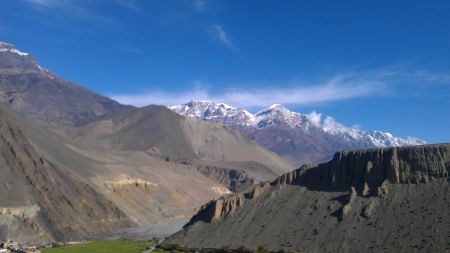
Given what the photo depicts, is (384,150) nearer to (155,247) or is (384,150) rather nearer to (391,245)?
(391,245)

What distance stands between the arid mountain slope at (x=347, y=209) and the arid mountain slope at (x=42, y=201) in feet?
129

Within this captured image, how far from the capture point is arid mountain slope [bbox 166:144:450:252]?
85.9m

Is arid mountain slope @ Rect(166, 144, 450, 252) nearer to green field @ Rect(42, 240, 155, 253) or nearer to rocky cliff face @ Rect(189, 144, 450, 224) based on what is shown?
rocky cliff face @ Rect(189, 144, 450, 224)

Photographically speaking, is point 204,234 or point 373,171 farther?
point 204,234

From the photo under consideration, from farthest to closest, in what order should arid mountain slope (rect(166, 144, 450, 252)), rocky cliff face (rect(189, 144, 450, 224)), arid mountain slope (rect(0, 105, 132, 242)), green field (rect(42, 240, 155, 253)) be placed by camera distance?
arid mountain slope (rect(0, 105, 132, 242))
green field (rect(42, 240, 155, 253))
rocky cliff face (rect(189, 144, 450, 224))
arid mountain slope (rect(166, 144, 450, 252))

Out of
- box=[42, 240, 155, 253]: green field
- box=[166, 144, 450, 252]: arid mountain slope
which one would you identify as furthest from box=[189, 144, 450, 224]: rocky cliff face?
box=[42, 240, 155, 253]: green field

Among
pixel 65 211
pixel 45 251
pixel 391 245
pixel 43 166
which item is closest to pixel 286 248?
pixel 391 245

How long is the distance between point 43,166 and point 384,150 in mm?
101055

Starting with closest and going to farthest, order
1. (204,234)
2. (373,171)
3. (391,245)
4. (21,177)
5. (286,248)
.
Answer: (391,245)
(286,248)
(373,171)
(204,234)
(21,177)

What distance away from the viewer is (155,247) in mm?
110812

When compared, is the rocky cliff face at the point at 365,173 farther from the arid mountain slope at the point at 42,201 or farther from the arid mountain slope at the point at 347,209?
the arid mountain slope at the point at 42,201

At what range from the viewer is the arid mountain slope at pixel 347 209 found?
282ft

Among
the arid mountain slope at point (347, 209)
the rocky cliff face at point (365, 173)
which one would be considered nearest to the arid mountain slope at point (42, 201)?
the arid mountain slope at point (347, 209)

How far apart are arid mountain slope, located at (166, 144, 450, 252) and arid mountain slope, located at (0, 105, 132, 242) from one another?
39335 millimetres
